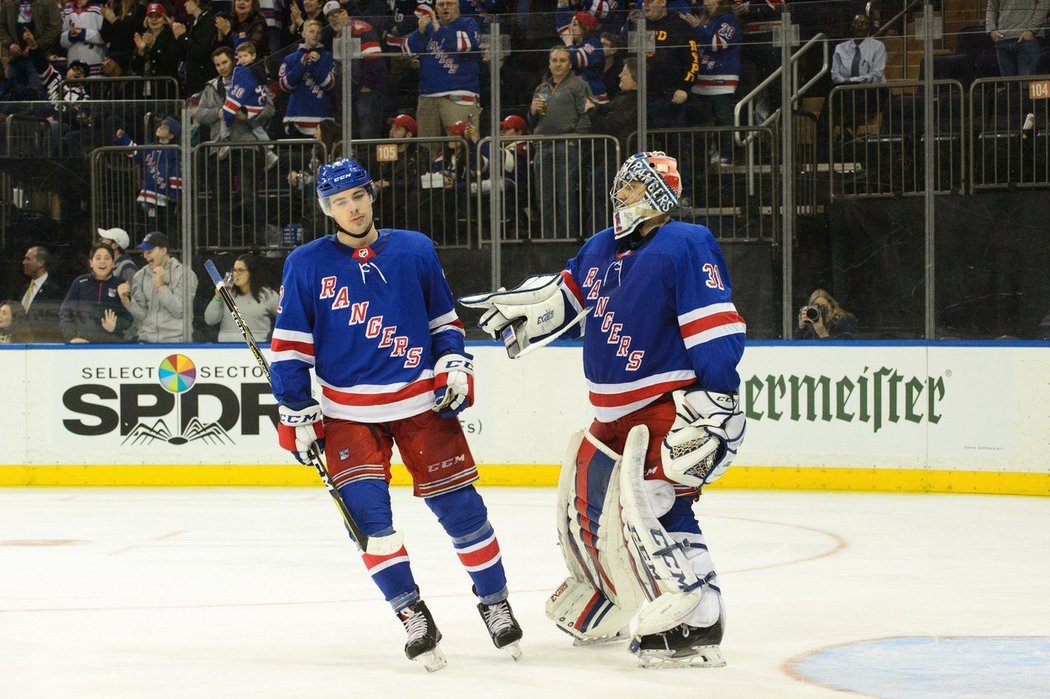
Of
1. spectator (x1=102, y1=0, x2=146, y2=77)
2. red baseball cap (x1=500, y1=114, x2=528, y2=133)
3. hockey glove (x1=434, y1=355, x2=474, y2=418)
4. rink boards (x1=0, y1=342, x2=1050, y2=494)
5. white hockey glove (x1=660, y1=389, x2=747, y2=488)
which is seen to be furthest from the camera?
spectator (x1=102, y1=0, x2=146, y2=77)

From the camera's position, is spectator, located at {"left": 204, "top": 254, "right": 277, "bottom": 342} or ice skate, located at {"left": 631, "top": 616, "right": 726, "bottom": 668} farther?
spectator, located at {"left": 204, "top": 254, "right": 277, "bottom": 342}

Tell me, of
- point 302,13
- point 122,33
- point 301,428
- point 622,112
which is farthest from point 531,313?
point 122,33

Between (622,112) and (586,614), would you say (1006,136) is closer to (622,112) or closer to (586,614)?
(622,112)

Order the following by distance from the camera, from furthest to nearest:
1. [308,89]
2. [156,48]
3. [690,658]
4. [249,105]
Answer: [156,48]
[249,105]
[308,89]
[690,658]

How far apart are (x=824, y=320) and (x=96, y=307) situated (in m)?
4.56

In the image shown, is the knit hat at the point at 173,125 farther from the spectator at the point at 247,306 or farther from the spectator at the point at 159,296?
the spectator at the point at 247,306

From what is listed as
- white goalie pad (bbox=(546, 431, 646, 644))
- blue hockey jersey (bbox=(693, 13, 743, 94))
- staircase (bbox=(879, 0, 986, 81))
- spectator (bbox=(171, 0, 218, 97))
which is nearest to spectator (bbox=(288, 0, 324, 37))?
spectator (bbox=(171, 0, 218, 97))

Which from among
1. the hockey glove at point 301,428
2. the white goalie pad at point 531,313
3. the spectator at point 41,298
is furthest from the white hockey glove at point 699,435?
the spectator at point 41,298

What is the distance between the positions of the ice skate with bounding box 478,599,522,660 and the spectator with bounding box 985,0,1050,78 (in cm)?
598

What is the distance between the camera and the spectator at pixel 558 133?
9.54m

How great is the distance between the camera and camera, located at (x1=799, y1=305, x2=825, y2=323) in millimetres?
9203

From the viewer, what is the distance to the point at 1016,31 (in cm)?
909

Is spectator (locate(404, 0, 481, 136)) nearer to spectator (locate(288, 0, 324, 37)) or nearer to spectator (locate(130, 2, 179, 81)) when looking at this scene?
spectator (locate(288, 0, 324, 37))

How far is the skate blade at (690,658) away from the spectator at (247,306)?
19.0 feet
